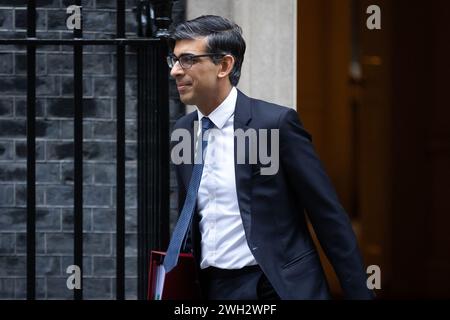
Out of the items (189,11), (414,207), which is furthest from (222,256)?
(414,207)

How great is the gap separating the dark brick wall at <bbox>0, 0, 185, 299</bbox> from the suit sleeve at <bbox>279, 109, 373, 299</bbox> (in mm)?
2057

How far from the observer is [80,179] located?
479cm

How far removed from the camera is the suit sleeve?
390cm

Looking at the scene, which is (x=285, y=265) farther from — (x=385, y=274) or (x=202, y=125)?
(x=385, y=274)

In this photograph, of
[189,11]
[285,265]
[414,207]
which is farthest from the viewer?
[414,207]

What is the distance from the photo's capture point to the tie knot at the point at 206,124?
4055 millimetres

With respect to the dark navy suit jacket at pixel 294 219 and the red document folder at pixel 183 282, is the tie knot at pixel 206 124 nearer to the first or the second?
the dark navy suit jacket at pixel 294 219

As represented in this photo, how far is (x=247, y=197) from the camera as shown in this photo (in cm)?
395

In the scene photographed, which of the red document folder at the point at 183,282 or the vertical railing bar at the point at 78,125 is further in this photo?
the vertical railing bar at the point at 78,125

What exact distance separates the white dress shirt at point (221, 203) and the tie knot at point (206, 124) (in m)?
0.01

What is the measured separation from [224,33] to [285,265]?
0.78 m

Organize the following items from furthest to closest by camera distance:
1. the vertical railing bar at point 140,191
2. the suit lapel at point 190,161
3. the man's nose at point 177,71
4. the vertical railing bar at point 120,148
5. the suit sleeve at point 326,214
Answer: the vertical railing bar at point 140,191
the vertical railing bar at point 120,148
the suit lapel at point 190,161
the man's nose at point 177,71
the suit sleeve at point 326,214

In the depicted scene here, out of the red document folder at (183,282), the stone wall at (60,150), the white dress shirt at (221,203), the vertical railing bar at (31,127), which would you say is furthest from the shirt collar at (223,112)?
the stone wall at (60,150)

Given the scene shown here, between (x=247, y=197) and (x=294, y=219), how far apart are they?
0.17 meters
